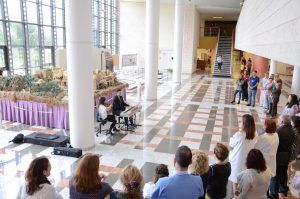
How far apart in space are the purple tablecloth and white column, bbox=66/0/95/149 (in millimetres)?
1678

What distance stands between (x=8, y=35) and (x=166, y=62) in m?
16.7

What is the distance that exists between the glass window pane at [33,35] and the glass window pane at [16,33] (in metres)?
0.59

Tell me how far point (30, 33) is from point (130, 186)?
13912 millimetres

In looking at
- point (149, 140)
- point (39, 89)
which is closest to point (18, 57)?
point (39, 89)

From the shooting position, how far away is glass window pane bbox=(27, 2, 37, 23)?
1438 cm

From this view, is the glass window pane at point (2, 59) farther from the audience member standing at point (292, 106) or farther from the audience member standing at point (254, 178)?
the audience member standing at point (254, 178)

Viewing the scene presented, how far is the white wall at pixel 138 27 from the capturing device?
2708 cm

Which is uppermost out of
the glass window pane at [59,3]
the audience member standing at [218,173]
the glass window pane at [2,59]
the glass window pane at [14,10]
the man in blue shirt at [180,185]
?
the glass window pane at [59,3]

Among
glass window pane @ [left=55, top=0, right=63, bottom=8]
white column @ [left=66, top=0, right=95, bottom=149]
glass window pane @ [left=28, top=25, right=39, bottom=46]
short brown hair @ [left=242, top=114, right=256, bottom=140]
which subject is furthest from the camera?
glass window pane @ [left=55, top=0, right=63, bottom=8]

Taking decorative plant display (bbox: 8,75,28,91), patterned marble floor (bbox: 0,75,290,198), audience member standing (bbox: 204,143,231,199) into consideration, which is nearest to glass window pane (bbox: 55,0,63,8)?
patterned marble floor (bbox: 0,75,290,198)

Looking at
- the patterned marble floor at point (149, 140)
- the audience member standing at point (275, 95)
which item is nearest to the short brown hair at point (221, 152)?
the patterned marble floor at point (149, 140)

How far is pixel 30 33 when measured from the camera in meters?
14.6

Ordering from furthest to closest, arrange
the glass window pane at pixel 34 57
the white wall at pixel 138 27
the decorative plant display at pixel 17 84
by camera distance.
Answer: the white wall at pixel 138 27, the glass window pane at pixel 34 57, the decorative plant display at pixel 17 84

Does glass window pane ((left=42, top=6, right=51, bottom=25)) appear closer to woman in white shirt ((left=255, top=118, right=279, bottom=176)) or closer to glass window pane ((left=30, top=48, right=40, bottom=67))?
glass window pane ((left=30, top=48, right=40, bottom=67))
